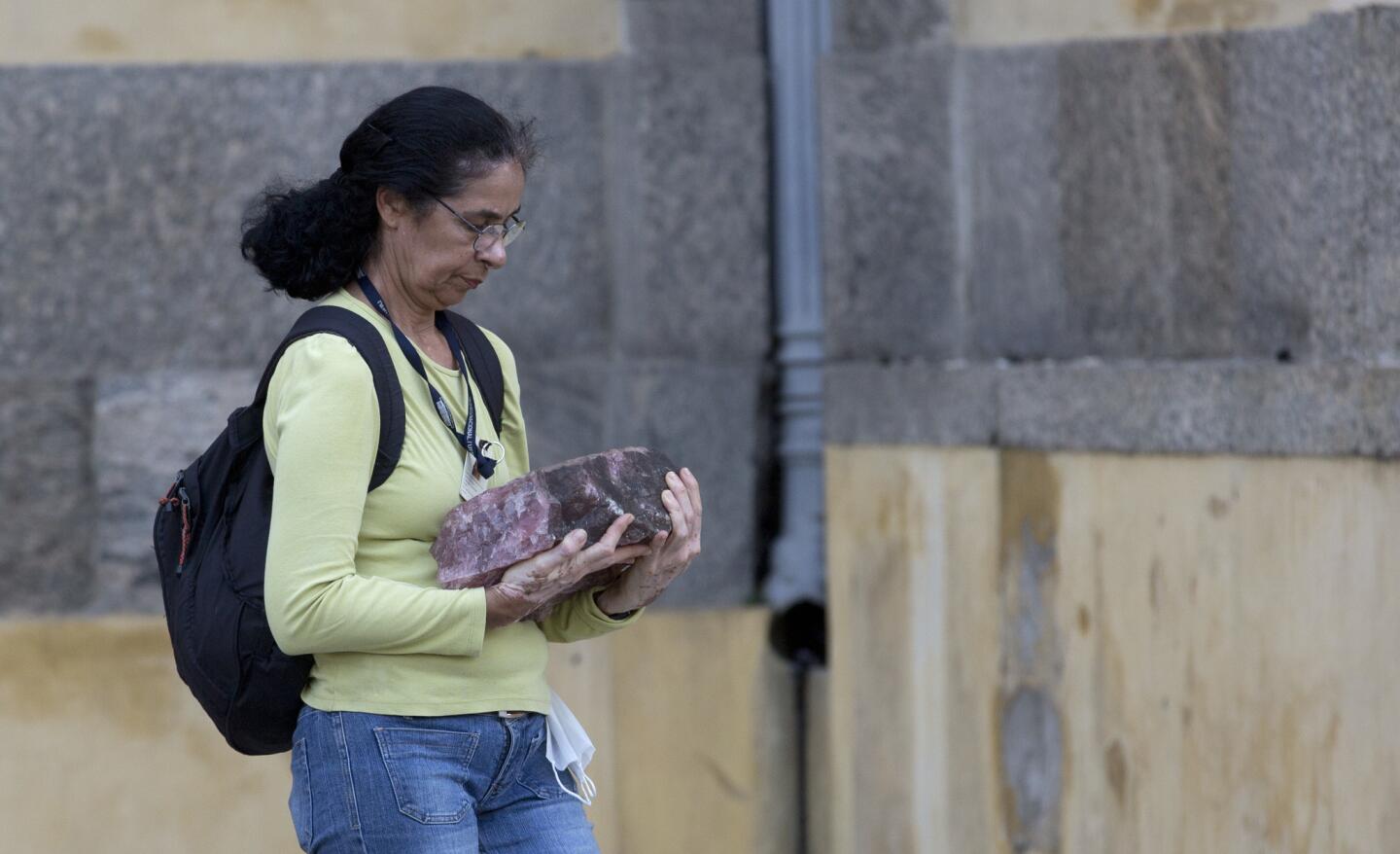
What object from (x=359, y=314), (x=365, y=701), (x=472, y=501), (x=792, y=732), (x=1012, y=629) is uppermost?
(x=359, y=314)

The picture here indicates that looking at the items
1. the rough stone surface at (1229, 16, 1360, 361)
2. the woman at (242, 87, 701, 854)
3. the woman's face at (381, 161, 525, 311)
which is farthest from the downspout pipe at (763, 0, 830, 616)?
the woman's face at (381, 161, 525, 311)

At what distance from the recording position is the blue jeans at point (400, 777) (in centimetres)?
235

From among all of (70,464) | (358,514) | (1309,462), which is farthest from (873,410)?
(358,514)

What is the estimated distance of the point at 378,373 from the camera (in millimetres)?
2357

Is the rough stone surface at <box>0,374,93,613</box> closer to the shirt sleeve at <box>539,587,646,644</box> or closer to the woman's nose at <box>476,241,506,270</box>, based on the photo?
the shirt sleeve at <box>539,587,646,644</box>

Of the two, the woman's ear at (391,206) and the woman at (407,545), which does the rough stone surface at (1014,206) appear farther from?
the woman's ear at (391,206)

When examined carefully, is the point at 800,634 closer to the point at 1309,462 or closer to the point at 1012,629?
the point at 1012,629

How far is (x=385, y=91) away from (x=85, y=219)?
2.78ft

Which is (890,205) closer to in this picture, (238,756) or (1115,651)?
(1115,651)

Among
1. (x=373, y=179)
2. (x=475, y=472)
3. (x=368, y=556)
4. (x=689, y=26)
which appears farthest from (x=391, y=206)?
(x=689, y=26)

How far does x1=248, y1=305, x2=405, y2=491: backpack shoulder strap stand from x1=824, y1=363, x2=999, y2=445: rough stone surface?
2135mm

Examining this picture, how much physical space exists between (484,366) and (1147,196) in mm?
2016

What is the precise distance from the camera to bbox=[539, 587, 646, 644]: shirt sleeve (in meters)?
2.67

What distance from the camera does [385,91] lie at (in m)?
4.65
